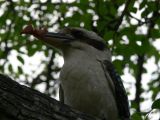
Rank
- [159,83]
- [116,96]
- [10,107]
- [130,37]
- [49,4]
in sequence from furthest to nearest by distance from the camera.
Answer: [159,83] → [49,4] → [130,37] → [116,96] → [10,107]

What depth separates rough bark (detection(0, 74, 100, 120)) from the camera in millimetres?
3557

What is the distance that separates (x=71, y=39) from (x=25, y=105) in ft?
6.90

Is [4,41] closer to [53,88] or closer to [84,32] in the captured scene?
[53,88]

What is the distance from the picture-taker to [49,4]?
848 cm

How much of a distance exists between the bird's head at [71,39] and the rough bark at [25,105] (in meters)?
1.57

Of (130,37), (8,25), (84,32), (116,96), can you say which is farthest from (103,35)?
(8,25)

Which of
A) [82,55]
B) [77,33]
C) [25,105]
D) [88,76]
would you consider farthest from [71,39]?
[25,105]

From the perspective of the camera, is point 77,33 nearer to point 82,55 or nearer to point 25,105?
point 82,55

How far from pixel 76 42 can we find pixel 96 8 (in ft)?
5.91

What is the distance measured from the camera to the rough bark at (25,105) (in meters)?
3.56

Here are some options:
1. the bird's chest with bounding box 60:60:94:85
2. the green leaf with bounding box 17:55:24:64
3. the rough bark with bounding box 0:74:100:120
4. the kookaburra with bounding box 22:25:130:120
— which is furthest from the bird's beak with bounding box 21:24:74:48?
the green leaf with bounding box 17:55:24:64

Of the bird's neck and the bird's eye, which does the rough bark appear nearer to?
the bird's neck

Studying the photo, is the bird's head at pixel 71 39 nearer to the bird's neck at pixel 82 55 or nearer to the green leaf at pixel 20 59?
the bird's neck at pixel 82 55

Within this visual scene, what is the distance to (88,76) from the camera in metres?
5.19
